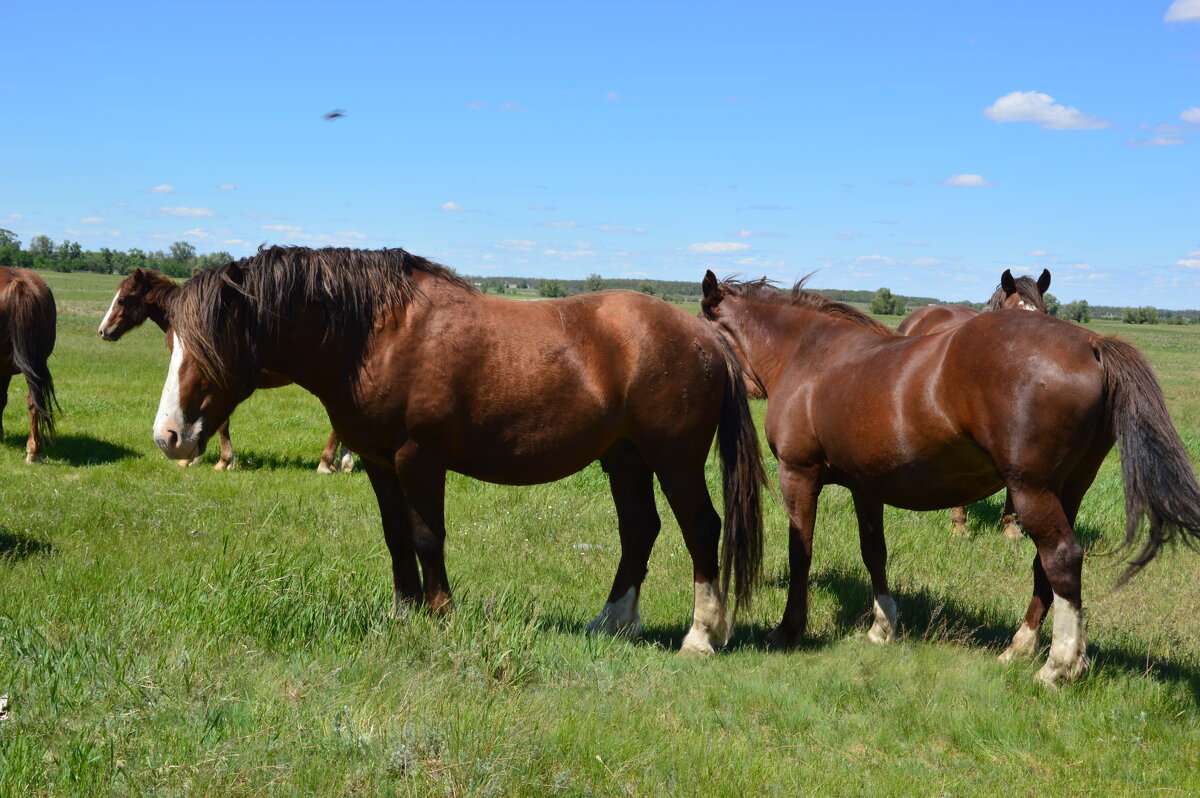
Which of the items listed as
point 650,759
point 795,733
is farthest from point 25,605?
point 795,733

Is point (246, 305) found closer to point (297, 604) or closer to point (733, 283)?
point (297, 604)

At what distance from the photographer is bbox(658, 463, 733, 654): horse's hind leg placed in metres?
5.39

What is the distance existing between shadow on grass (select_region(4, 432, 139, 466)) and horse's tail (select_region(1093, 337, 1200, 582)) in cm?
1026

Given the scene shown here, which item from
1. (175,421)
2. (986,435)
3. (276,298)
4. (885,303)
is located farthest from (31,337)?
(885,303)

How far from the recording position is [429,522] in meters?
4.83

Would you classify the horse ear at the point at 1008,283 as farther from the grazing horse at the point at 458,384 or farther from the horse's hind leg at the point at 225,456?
the horse's hind leg at the point at 225,456

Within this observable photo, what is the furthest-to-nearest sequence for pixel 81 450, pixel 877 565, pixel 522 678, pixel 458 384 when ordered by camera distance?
pixel 81 450
pixel 877 565
pixel 458 384
pixel 522 678

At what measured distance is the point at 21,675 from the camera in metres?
3.50

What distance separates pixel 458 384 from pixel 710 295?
2.76 m

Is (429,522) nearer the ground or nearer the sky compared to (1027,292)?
nearer the ground

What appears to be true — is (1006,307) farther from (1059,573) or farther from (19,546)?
(19,546)

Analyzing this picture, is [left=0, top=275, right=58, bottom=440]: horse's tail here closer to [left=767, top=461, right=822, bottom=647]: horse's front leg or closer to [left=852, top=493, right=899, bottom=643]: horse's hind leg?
[left=767, top=461, right=822, bottom=647]: horse's front leg

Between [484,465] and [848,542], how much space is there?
4.45m

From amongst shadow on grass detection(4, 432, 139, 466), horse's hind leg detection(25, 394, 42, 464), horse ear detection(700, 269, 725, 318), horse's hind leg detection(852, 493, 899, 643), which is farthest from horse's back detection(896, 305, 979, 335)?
horse's hind leg detection(25, 394, 42, 464)
